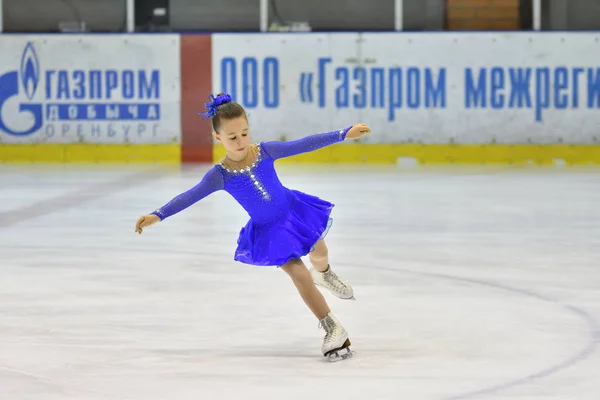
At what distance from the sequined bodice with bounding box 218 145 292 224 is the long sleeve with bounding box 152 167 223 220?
5cm

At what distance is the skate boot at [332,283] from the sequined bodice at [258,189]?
0.57 m

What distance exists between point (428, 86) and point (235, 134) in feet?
32.1

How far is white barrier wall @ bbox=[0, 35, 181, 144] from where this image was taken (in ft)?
46.0

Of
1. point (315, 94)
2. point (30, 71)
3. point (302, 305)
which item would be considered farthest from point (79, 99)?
point (302, 305)

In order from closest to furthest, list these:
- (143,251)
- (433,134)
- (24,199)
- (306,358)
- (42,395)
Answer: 1. (42,395)
2. (306,358)
3. (143,251)
4. (24,199)
5. (433,134)

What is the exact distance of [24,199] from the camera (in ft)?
32.9

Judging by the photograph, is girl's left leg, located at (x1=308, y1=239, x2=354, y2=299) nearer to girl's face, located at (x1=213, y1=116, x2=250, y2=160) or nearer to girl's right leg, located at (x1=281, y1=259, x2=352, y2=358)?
girl's right leg, located at (x1=281, y1=259, x2=352, y2=358)

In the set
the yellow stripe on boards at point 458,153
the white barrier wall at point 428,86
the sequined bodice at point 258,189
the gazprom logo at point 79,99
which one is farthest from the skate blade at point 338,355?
the gazprom logo at point 79,99

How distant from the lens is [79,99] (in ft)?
46.1

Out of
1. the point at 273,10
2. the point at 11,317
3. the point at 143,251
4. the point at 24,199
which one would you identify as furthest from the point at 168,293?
the point at 273,10

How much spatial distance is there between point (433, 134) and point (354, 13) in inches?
101

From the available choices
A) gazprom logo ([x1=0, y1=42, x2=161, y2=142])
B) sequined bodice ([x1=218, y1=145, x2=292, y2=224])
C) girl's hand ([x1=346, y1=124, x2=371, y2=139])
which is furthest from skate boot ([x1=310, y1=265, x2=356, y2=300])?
gazprom logo ([x1=0, y1=42, x2=161, y2=142])

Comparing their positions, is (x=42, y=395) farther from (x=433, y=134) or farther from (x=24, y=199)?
(x=433, y=134)

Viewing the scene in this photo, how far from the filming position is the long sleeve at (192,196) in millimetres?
4355
